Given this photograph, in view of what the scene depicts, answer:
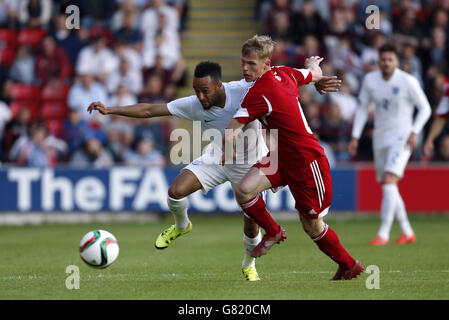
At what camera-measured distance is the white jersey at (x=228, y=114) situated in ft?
26.7

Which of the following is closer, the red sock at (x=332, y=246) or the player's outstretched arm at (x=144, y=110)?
the red sock at (x=332, y=246)

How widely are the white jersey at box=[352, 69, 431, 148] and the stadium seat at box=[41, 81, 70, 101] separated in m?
7.73

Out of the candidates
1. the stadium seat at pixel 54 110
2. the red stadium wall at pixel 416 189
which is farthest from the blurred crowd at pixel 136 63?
the red stadium wall at pixel 416 189

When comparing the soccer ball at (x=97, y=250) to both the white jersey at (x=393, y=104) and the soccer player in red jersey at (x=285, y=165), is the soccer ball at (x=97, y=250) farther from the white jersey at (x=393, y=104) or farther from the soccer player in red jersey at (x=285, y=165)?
the white jersey at (x=393, y=104)

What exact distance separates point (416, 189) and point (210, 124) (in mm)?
7783

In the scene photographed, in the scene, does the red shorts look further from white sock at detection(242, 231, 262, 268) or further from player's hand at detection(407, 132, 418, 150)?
player's hand at detection(407, 132, 418, 150)

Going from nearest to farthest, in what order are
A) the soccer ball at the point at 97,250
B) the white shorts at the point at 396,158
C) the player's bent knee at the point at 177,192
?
the soccer ball at the point at 97,250, the player's bent knee at the point at 177,192, the white shorts at the point at 396,158

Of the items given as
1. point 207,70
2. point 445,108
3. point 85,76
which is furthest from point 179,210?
point 85,76

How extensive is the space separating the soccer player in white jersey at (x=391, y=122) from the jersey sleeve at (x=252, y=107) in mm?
4420

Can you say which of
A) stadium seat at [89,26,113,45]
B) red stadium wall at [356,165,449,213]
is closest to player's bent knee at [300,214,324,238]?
red stadium wall at [356,165,449,213]

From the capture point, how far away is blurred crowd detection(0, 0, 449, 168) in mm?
16078

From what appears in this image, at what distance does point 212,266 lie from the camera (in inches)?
364

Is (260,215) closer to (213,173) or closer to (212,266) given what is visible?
(213,173)
